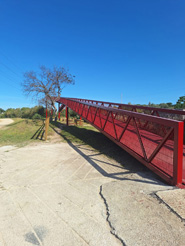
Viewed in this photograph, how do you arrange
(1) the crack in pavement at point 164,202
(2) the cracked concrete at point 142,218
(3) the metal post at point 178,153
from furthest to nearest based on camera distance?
(3) the metal post at point 178,153, (1) the crack in pavement at point 164,202, (2) the cracked concrete at point 142,218

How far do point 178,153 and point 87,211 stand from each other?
1.93m

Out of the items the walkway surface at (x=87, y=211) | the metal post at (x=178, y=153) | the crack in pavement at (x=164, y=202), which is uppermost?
the metal post at (x=178, y=153)

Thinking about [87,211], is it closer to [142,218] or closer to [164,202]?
[142,218]

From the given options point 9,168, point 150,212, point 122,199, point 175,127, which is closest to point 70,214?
point 122,199

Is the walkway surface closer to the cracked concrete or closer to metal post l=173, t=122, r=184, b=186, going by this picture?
the cracked concrete

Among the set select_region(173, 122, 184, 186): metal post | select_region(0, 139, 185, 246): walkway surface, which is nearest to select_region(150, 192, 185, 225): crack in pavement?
select_region(0, 139, 185, 246): walkway surface

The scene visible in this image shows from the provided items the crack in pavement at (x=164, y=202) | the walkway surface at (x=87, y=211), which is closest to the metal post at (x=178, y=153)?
the walkway surface at (x=87, y=211)

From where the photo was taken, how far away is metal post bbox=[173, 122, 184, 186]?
8.41ft

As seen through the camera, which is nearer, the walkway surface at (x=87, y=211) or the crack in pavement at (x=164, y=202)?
the walkway surface at (x=87, y=211)

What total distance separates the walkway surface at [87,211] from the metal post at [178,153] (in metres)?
0.25

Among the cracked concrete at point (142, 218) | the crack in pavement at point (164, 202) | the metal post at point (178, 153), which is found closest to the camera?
the cracked concrete at point (142, 218)

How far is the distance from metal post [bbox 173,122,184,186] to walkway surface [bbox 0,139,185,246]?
25 centimetres

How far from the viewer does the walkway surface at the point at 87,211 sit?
5.61 feet

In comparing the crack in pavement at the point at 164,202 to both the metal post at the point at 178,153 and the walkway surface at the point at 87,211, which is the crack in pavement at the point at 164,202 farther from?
the metal post at the point at 178,153
